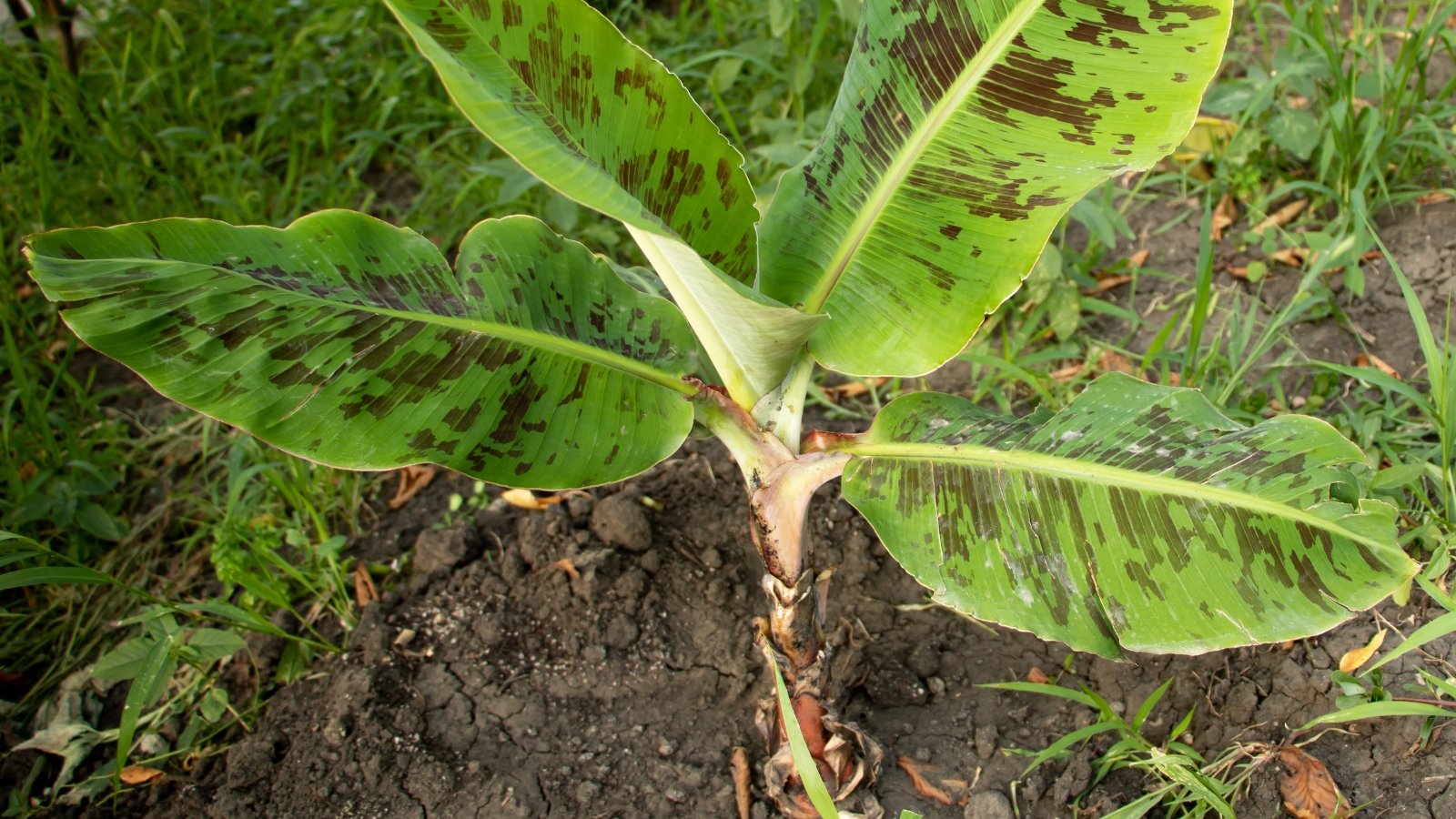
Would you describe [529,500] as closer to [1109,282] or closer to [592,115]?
[592,115]

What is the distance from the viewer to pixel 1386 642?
181cm

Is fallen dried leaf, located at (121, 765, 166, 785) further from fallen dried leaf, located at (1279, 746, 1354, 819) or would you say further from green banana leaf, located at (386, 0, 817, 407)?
fallen dried leaf, located at (1279, 746, 1354, 819)

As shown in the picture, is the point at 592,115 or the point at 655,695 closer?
the point at 592,115

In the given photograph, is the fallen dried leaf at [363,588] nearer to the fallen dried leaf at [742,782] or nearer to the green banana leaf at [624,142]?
the fallen dried leaf at [742,782]

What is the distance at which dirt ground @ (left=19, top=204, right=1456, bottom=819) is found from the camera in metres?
1.79

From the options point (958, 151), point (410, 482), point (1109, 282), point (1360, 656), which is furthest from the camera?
point (1109, 282)

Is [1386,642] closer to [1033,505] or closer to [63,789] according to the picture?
[1033,505]

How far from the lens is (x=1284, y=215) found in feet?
8.95

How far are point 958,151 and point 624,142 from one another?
1.57ft

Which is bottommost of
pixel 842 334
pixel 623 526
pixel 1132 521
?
pixel 623 526

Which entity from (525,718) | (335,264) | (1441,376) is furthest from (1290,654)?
(335,264)

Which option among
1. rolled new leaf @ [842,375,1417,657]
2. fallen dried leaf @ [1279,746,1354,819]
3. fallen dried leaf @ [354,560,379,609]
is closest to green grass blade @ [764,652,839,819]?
rolled new leaf @ [842,375,1417,657]

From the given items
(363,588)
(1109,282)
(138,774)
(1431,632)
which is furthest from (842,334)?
(138,774)

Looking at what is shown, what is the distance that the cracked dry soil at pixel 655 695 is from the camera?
5.88 ft
